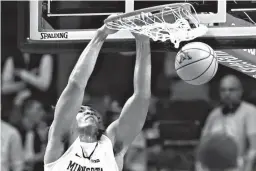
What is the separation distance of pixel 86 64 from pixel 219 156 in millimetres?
1365

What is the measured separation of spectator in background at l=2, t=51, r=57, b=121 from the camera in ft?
16.4

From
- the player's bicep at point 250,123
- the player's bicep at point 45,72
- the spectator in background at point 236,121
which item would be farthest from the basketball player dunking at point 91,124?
the player's bicep at point 45,72

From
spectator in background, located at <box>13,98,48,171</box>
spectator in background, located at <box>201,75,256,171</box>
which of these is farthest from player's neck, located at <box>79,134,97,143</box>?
spectator in background, located at <box>13,98,48,171</box>

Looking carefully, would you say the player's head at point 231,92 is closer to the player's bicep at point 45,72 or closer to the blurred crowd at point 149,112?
the blurred crowd at point 149,112

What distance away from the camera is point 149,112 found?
188 inches

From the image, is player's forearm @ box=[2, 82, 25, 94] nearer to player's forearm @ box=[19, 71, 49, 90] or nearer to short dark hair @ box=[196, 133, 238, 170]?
player's forearm @ box=[19, 71, 49, 90]

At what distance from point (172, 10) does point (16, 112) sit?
2.27 meters

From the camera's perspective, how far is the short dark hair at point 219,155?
70.8 inches

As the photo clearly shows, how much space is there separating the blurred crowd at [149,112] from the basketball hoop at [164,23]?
1.13 metres

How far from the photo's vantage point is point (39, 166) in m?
4.52

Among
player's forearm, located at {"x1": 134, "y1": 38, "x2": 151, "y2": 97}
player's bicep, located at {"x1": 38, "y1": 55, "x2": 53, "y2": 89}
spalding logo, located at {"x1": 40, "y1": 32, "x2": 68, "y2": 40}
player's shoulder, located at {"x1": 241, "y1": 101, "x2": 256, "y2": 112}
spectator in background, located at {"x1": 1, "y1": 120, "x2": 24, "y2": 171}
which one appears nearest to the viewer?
player's forearm, located at {"x1": 134, "y1": 38, "x2": 151, "y2": 97}

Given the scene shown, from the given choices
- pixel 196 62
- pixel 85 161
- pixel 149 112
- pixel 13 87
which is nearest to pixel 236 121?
pixel 149 112

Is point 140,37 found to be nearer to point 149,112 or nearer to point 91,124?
point 91,124

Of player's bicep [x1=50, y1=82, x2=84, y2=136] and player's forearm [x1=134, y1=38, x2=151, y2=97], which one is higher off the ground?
player's forearm [x1=134, y1=38, x2=151, y2=97]
